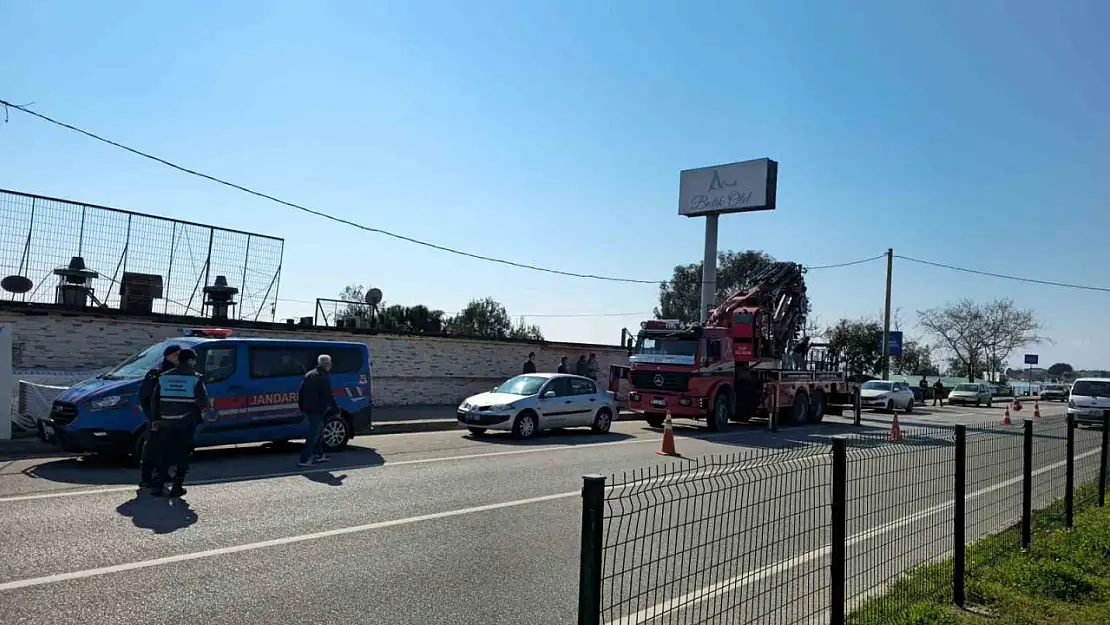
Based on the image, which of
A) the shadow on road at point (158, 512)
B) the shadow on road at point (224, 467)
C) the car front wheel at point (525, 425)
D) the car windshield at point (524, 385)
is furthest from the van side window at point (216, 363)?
the car windshield at point (524, 385)

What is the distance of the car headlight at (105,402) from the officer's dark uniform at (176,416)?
1.89 m

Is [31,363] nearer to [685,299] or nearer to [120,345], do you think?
[120,345]

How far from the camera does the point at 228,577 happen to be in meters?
5.81

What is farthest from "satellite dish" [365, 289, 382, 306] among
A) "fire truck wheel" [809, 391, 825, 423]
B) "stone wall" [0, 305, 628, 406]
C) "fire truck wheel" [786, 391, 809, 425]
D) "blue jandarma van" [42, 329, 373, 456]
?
"fire truck wheel" [809, 391, 825, 423]

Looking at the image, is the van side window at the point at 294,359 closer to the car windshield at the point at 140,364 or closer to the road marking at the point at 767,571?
the car windshield at the point at 140,364

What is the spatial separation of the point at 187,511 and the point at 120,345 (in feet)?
32.7

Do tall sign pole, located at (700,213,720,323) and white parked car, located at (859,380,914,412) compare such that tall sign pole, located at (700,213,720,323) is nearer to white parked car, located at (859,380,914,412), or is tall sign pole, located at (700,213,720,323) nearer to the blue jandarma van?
white parked car, located at (859,380,914,412)

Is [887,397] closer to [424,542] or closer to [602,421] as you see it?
[602,421]

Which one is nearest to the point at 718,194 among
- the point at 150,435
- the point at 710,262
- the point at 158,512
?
the point at 710,262

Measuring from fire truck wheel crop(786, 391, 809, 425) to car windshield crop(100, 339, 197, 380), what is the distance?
17.7 meters

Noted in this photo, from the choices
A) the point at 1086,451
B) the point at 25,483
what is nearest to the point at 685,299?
the point at 1086,451

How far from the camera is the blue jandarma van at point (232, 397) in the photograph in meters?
10.4

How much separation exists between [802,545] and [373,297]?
18335 mm

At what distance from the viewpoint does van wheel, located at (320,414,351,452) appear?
1289cm
